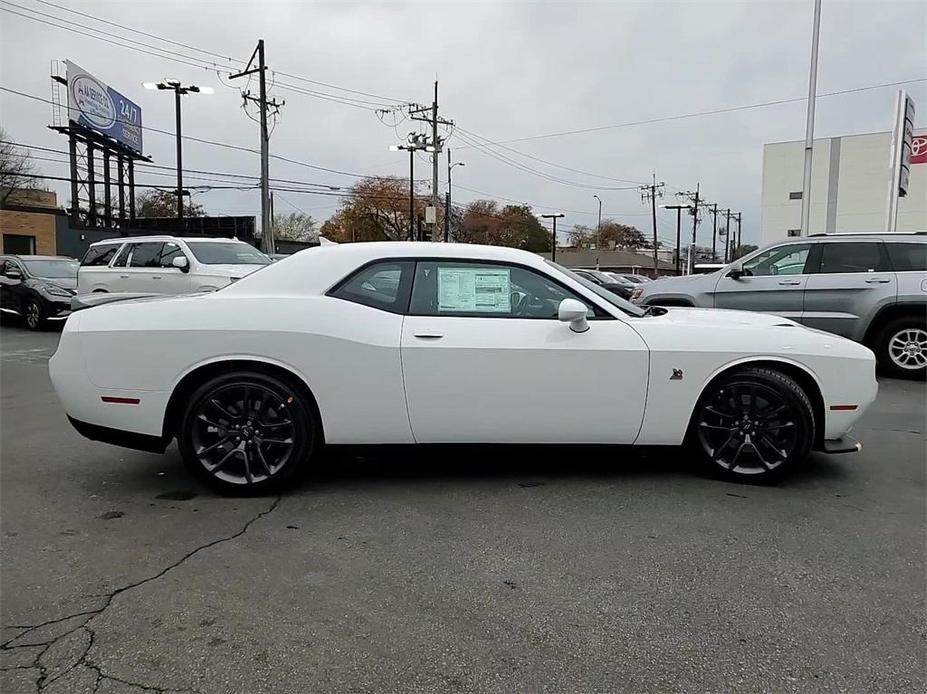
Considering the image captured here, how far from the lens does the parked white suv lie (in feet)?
36.7

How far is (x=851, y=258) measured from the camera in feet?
27.1

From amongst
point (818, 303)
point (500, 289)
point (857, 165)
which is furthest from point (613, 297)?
point (857, 165)

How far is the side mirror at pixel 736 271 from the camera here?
28.6 ft

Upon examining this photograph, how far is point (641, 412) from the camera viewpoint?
12.8ft

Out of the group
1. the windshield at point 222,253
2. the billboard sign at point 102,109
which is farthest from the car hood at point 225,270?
the billboard sign at point 102,109

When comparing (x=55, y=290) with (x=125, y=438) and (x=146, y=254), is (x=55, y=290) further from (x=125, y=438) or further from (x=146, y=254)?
(x=125, y=438)

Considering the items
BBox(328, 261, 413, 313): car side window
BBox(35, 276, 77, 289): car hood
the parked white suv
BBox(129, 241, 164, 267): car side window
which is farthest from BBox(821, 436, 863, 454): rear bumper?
BBox(35, 276, 77, 289): car hood

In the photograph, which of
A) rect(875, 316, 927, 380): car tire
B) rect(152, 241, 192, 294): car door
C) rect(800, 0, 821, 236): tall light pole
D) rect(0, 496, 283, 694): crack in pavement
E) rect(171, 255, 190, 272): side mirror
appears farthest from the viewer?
rect(800, 0, 821, 236): tall light pole

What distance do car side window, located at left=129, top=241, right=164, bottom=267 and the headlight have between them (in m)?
2.24

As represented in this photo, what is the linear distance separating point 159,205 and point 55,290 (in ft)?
180

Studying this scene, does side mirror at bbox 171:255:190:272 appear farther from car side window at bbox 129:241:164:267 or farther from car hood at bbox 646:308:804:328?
car hood at bbox 646:308:804:328

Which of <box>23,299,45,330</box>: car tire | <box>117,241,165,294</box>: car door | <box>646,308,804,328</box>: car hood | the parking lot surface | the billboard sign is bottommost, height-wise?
the parking lot surface

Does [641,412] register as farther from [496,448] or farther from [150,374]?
[150,374]

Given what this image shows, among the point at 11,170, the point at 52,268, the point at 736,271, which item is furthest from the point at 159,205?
the point at 736,271
